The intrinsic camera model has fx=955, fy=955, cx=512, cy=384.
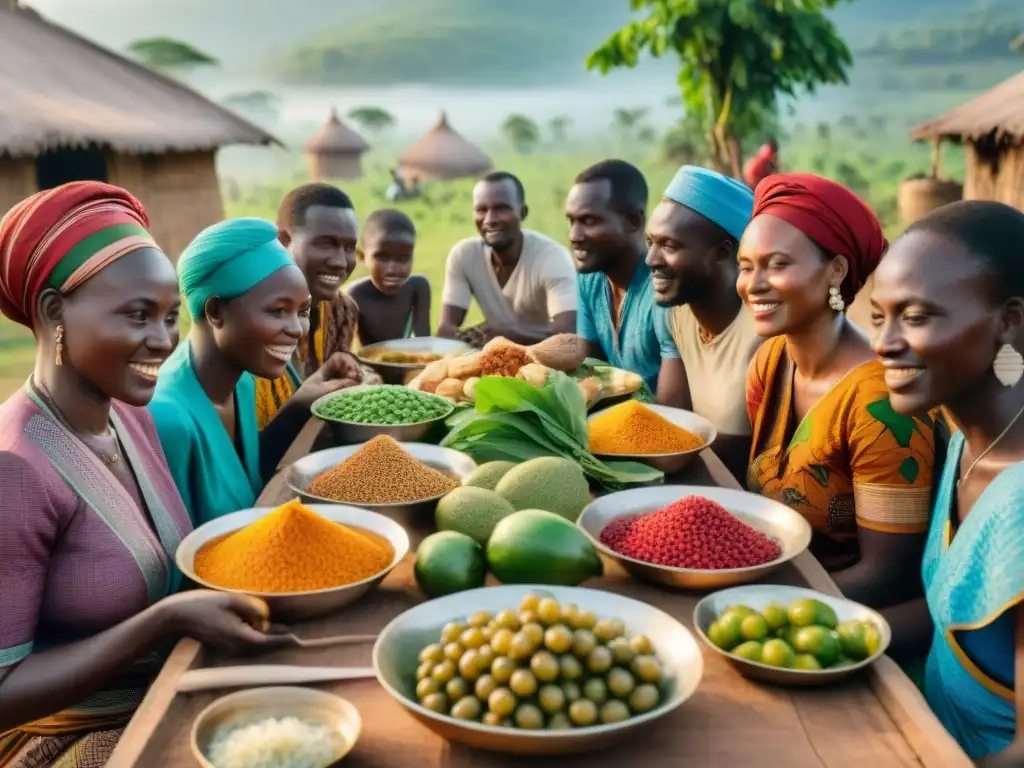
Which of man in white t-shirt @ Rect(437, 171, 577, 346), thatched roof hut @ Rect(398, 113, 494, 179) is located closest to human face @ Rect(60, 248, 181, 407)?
man in white t-shirt @ Rect(437, 171, 577, 346)

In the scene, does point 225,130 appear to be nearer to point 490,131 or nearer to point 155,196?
point 155,196

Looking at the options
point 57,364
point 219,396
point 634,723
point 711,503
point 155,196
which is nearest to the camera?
point 634,723

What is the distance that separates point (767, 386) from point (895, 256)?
885mm

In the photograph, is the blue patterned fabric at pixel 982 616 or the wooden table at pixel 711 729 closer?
the wooden table at pixel 711 729

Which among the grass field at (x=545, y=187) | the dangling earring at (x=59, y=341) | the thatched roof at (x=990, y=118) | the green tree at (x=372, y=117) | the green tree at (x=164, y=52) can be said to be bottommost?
the grass field at (x=545, y=187)

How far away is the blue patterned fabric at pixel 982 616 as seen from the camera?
1.65 meters

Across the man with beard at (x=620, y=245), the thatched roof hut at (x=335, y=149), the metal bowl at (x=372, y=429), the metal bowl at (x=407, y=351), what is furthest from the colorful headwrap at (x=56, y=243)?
the thatched roof hut at (x=335, y=149)

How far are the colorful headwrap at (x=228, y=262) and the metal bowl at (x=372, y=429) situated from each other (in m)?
0.56

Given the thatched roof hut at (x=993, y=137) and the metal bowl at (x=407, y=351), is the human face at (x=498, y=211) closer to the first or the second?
the metal bowl at (x=407, y=351)

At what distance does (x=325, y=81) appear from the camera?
206 feet

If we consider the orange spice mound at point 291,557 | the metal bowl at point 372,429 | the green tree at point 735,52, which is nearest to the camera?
the orange spice mound at point 291,557

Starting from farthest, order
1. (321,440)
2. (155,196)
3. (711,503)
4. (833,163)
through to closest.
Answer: (833,163), (155,196), (321,440), (711,503)

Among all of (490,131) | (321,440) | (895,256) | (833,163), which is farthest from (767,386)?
(490,131)

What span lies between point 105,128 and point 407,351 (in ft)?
22.6
